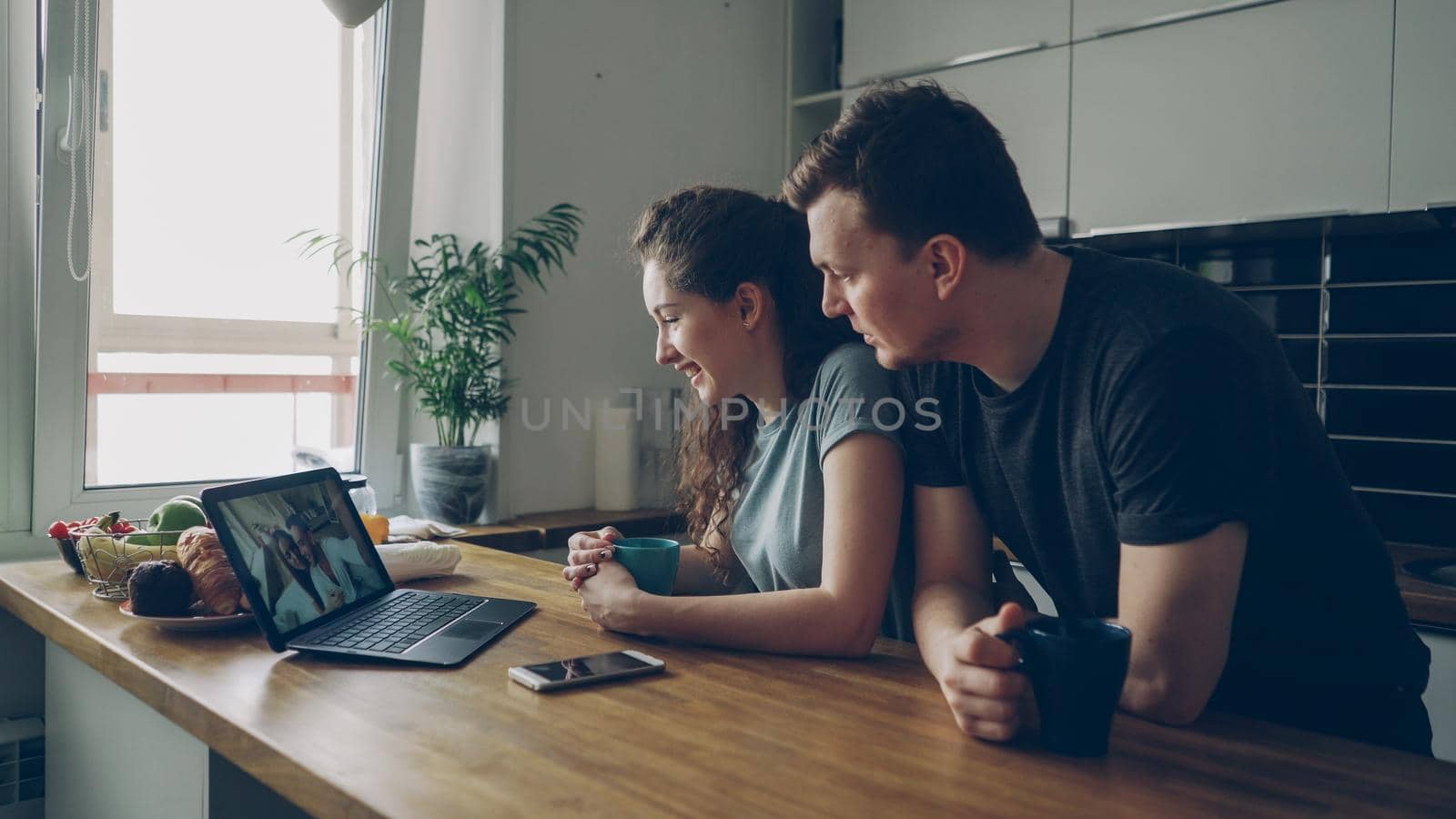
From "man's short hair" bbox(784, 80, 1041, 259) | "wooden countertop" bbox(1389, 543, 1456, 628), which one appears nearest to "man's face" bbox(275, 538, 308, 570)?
"man's short hair" bbox(784, 80, 1041, 259)

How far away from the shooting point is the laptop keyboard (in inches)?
45.3

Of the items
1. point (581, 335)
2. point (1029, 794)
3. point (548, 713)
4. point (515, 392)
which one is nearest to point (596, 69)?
point (581, 335)

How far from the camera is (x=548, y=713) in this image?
95 centimetres

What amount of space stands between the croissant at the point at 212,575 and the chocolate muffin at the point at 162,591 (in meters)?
0.01

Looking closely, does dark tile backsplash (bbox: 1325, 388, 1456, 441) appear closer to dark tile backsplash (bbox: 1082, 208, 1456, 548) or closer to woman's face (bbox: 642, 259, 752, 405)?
dark tile backsplash (bbox: 1082, 208, 1456, 548)

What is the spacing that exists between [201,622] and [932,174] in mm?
976

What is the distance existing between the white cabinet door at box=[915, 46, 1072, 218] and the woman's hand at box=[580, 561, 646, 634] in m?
1.82

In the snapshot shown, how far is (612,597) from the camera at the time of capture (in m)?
1.22

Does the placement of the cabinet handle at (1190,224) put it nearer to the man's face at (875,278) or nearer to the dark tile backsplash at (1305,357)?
the dark tile backsplash at (1305,357)

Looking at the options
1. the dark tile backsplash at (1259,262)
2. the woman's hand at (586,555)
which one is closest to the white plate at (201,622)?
the woman's hand at (586,555)

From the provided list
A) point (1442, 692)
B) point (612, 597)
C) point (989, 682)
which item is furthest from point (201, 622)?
point (1442, 692)

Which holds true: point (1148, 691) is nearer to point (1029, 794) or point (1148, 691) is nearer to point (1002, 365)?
point (1029, 794)

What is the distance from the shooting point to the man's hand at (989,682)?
0.86 metres

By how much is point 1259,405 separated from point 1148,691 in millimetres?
273
